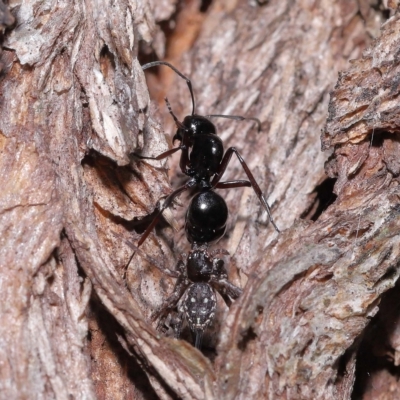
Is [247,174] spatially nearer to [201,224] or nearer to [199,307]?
[201,224]

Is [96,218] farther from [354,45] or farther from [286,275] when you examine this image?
[354,45]

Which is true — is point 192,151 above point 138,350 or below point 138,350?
below

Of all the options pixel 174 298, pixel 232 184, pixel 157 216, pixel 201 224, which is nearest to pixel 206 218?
pixel 201 224

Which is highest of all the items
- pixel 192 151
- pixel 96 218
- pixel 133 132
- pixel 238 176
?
pixel 133 132

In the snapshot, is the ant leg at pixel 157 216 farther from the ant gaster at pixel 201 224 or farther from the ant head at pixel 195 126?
the ant head at pixel 195 126

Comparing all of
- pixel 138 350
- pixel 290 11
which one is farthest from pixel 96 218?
pixel 290 11

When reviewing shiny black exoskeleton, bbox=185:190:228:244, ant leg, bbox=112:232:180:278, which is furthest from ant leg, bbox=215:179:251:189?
ant leg, bbox=112:232:180:278
